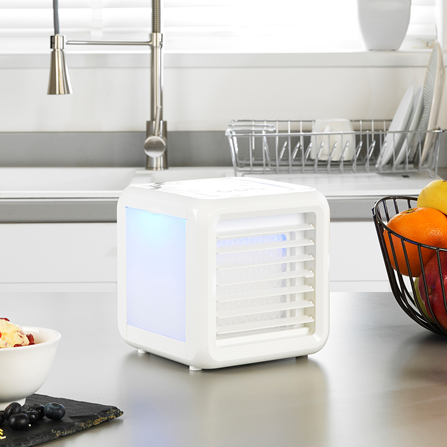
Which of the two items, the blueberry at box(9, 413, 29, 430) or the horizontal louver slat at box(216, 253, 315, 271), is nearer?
the blueberry at box(9, 413, 29, 430)

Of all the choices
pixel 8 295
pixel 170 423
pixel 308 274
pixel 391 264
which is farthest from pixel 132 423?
pixel 8 295

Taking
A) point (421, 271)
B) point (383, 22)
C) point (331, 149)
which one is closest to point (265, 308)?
point (421, 271)

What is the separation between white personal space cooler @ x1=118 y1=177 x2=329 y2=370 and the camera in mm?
651

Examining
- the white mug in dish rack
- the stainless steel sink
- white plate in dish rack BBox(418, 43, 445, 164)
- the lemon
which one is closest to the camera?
the lemon

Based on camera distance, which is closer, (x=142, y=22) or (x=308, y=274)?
(x=308, y=274)

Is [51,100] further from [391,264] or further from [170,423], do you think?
[170,423]

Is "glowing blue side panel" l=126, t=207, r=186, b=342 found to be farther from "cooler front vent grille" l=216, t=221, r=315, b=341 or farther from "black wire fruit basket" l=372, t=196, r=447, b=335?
"black wire fruit basket" l=372, t=196, r=447, b=335

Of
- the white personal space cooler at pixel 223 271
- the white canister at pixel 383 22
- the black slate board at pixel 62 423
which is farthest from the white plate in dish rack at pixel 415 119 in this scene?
the black slate board at pixel 62 423

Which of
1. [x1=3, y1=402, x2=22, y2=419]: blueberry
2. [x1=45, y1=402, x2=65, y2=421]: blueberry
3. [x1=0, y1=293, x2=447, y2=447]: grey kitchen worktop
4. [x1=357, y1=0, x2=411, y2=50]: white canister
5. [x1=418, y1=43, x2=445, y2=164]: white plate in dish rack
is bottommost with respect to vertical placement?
[x1=0, y1=293, x2=447, y2=447]: grey kitchen worktop

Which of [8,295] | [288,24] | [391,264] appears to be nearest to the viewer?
[391,264]

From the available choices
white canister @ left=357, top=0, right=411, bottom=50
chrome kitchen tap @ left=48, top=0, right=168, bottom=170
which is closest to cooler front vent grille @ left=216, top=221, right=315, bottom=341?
chrome kitchen tap @ left=48, top=0, right=168, bottom=170

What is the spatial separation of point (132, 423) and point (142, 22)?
1.91 m

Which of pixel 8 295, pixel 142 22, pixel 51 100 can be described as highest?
pixel 142 22

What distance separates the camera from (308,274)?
2.35ft
